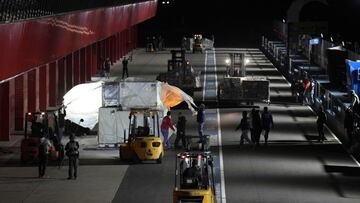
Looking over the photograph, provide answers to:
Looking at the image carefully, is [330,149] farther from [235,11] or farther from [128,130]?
[235,11]

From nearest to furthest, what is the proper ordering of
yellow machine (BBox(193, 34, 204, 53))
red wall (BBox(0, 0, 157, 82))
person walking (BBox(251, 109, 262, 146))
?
red wall (BBox(0, 0, 157, 82)) → person walking (BBox(251, 109, 262, 146)) → yellow machine (BBox(193, 34, 204, 53))

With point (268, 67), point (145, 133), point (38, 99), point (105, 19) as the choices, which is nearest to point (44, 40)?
point (145, 133)

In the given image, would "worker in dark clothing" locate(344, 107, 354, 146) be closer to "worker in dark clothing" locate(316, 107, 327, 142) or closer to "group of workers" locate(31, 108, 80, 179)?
"worker in dark clothing" locate(316, 107, 327, 142)

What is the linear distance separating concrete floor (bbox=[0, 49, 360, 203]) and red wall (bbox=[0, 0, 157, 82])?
3605mm

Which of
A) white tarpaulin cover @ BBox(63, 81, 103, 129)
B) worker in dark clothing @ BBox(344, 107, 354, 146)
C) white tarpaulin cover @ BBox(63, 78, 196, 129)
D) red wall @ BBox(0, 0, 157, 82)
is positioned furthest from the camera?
white tarpaulin cover @ BBox(63, 81, 103, 129)

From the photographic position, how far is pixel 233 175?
29.2 m

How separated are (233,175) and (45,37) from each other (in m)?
7.85

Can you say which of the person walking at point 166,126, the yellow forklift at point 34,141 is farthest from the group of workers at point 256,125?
the yellow forklift at point 34,141

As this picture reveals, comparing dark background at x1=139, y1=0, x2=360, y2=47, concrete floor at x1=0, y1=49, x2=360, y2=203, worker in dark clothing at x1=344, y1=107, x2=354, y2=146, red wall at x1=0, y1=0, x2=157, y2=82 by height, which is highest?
dark background at x1=139, y1=0, x2=360, y2=47

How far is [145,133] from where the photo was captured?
104ft

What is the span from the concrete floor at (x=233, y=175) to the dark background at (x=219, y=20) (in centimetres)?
7735

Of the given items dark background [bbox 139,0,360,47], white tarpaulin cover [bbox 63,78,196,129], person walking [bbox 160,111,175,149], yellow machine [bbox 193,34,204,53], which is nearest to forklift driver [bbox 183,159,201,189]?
person walking [bbox 160,111,175,149]

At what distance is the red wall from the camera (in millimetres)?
24781

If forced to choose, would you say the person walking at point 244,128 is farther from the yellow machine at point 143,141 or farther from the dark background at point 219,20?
the dark background at point 219,20
